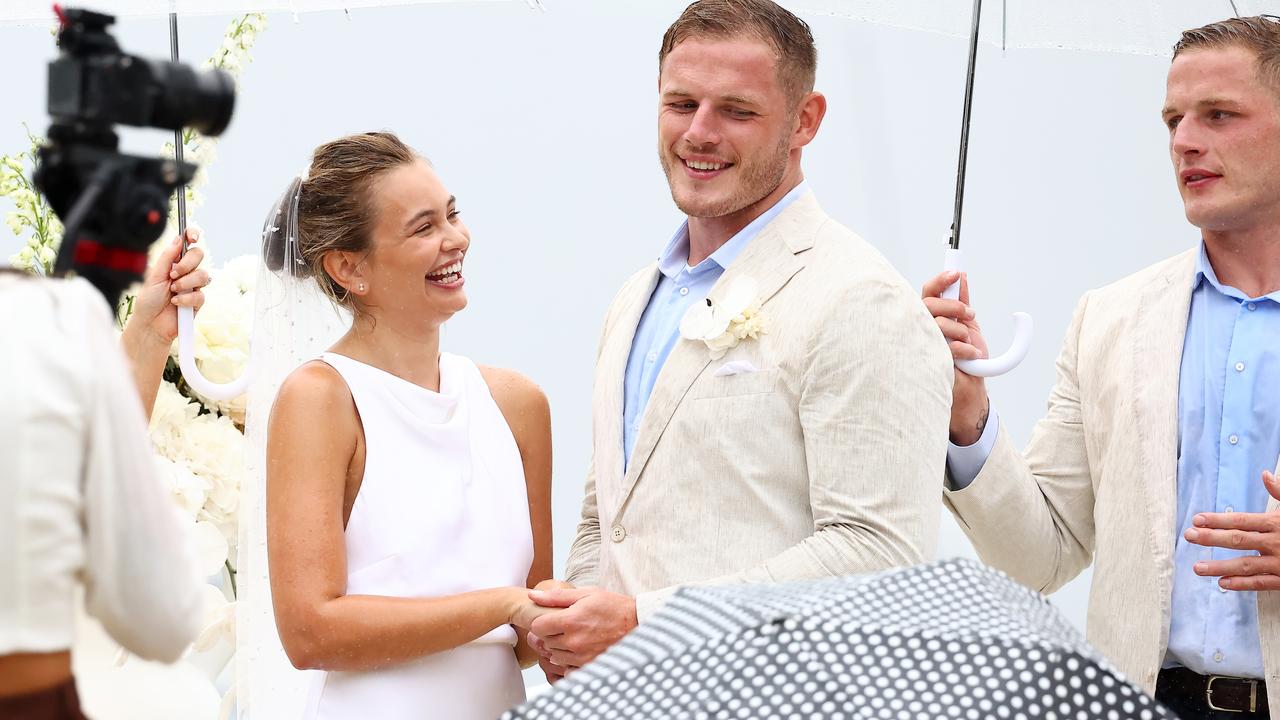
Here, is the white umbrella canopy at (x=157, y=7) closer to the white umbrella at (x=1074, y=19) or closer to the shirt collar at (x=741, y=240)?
the shirt collar at (x=741, y=240)

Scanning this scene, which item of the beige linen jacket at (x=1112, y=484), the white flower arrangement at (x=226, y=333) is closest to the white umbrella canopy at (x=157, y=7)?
the white flower arrangement at (x=226, y=333)

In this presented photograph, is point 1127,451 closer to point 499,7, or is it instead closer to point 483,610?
point 483,610

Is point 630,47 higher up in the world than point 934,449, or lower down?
higher up

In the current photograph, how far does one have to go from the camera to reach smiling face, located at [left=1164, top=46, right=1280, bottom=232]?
8.32 ft

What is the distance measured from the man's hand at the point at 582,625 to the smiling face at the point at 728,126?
0.68m

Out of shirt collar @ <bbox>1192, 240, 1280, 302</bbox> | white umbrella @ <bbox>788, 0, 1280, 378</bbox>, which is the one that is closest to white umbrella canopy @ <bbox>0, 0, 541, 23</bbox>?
white umbrella @ <bbox>788, 0, 1280, 378</bbox>

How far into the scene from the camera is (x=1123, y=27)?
297 centimetres

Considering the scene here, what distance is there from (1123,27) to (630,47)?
2.84m

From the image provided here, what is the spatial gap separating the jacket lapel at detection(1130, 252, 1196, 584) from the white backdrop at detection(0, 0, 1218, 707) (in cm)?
268

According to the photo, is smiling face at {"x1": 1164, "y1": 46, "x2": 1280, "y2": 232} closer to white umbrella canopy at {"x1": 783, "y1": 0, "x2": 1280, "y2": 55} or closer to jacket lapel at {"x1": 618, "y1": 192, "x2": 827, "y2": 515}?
white umbrella canopy at {"x1": 783, "y1": 0, "x2": 1280, "y2": 55}

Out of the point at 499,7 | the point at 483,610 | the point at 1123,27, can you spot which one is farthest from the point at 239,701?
the point at 499,7

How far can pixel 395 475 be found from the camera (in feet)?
7.80

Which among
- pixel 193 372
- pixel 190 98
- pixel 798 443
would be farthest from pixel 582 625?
pixel 190 98

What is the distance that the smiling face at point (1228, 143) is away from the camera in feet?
8.32
